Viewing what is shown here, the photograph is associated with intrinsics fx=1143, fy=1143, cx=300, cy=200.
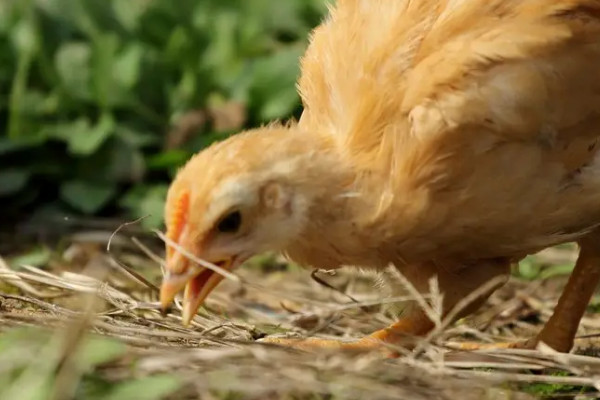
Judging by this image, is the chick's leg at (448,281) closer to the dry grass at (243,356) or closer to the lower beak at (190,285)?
the dry grass at (243,356)

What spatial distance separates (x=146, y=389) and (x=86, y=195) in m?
2.77

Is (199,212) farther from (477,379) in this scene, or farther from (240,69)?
(240,69)

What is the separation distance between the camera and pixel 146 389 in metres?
2.09

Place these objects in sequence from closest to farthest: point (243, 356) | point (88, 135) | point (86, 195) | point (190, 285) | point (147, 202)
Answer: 1. point (243, 356)
2. point (190, 285)
3. point (147, 202)
4. point (86, 195)
5. point (88, 135)

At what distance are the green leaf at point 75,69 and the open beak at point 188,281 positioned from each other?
2508mm

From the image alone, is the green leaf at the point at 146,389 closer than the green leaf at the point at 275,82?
Yes

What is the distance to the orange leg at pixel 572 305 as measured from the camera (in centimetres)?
311

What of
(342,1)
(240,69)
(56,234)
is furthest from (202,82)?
(342,1)

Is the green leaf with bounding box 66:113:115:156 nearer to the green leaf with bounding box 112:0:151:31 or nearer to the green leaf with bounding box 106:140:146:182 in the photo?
the green leaf with bounding box 106:140:146:182

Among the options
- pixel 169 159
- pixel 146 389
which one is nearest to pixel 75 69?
pixel 169 159

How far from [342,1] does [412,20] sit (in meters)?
0.36

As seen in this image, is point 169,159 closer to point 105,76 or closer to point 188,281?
point 105,76

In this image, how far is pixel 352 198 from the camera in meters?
2.75

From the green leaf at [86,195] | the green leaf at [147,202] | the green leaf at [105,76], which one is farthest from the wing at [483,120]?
the green leaf at [105,76]
